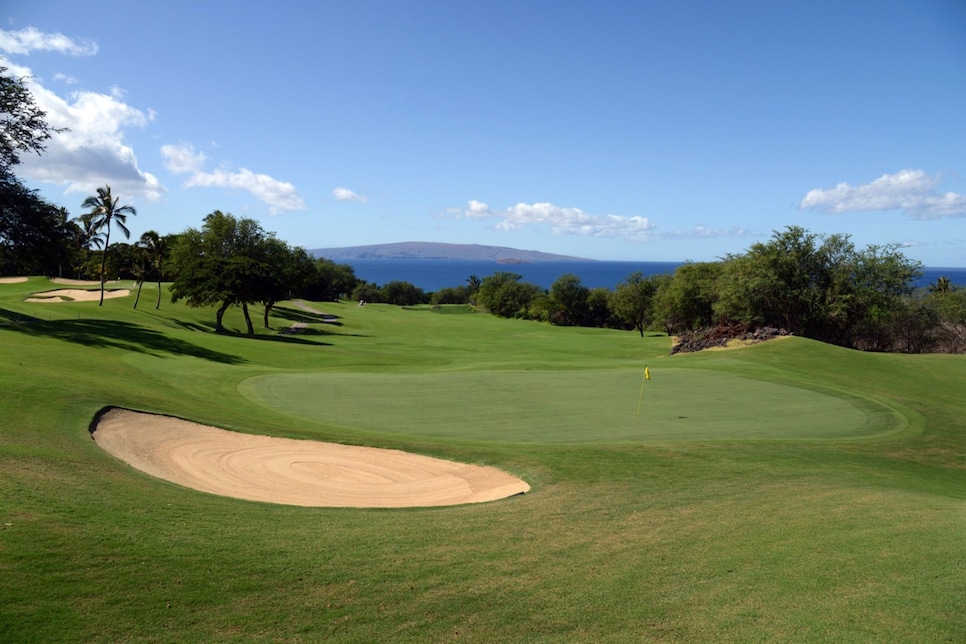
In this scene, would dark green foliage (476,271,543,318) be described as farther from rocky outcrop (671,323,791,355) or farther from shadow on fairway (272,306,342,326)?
rocky outcrop (671,323,791,355)

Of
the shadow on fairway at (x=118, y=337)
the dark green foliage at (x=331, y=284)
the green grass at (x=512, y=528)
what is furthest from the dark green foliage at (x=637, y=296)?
the dark green foliage at (x=331, y=284)

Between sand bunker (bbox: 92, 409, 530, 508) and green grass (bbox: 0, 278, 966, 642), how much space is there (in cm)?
80

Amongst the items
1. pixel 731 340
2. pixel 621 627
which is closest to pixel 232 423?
pixel 621 627

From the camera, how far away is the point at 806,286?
5484cm

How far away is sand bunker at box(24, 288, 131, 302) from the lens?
54031 mm

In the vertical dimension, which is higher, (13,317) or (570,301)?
(570,301)

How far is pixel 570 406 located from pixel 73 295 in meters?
55.3

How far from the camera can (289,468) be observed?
46.8ft

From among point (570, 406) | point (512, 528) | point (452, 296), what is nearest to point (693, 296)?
point (570, 406)

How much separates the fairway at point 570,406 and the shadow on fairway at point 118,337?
23.4ft

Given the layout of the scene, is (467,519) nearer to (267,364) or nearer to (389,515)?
(389,515)

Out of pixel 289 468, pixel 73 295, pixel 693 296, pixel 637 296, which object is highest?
pixel 637 296

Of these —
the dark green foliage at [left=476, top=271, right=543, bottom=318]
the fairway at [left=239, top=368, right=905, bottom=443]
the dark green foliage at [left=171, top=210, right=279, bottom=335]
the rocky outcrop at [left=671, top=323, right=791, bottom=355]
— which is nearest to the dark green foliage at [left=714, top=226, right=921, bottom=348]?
the rocky outcrop at [left=671, top=323, right=791, bottom=355]

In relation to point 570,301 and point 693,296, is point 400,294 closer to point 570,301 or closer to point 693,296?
point 570,301
